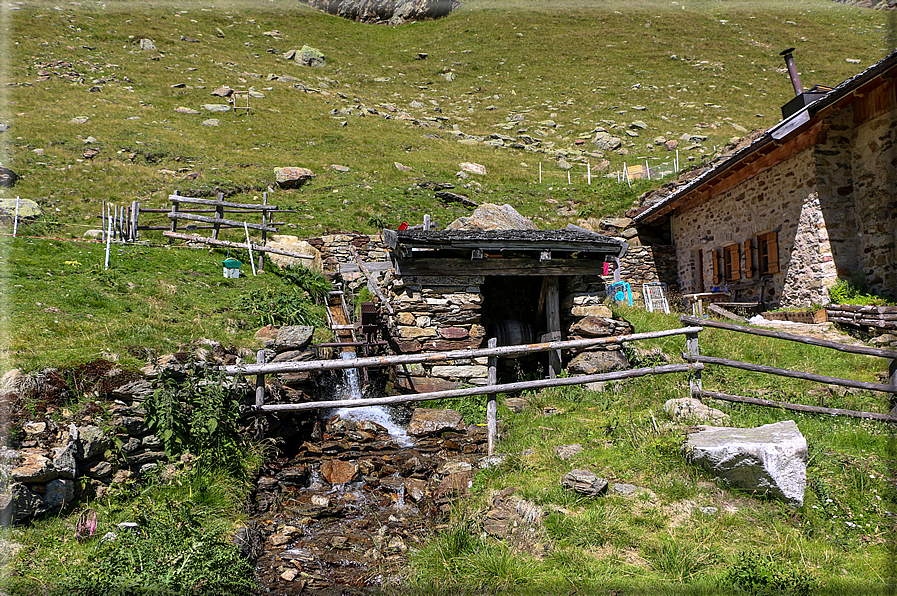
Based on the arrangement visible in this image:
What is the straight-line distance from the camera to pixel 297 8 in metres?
57.2

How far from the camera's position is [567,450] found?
249 inches

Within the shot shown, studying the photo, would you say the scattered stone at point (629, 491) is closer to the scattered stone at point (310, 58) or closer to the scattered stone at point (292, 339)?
the scattered stone at point (292, 339)

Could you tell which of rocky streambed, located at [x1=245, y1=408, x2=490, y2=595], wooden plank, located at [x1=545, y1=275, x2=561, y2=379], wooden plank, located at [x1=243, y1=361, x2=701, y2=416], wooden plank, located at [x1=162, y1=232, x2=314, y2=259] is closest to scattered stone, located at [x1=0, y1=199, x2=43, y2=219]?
wooden plank, located at [x1=162, y1=232, x2=314, y2=259]

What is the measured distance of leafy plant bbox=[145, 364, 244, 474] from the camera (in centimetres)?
549

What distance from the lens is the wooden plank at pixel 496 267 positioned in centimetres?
909

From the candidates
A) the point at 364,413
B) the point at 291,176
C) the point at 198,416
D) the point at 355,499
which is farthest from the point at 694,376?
the point at 291,176

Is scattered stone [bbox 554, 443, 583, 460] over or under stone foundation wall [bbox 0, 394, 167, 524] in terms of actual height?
under

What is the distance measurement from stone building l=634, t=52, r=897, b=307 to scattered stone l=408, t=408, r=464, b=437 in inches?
369

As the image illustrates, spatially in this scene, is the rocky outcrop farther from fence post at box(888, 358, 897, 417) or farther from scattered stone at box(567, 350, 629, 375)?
fence post at box(888, 358, 897, 417)

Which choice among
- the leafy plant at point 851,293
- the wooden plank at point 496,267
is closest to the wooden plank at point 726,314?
the leafy plant at point 851,293

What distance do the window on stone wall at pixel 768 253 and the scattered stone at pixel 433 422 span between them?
10.0 meters

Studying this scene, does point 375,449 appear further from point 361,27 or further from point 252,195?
point 361,27

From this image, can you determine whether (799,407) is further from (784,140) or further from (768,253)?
(768,253)

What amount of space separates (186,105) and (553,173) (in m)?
22.2
